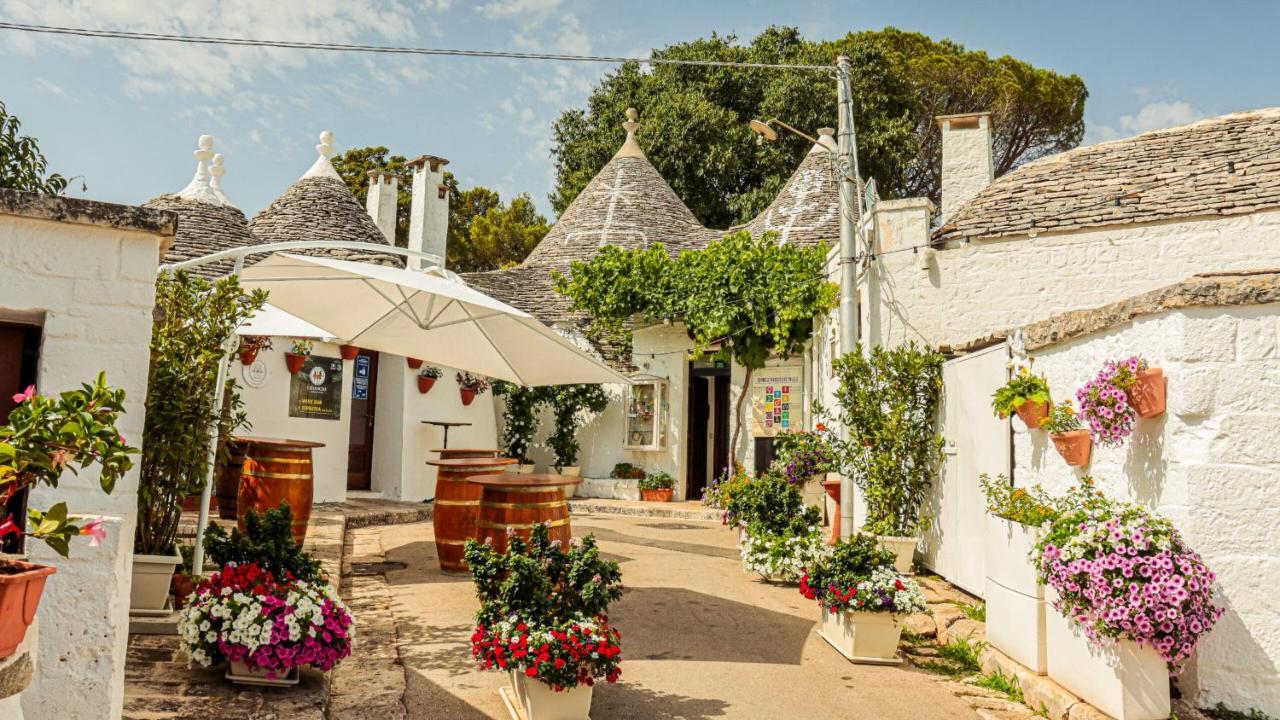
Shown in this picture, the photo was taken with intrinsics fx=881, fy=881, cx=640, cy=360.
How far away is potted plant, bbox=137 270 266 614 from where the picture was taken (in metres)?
5.23

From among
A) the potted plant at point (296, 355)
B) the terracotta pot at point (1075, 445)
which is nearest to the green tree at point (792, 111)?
the potted plant at point (296, 355)

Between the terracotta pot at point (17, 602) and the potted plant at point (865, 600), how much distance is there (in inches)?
185

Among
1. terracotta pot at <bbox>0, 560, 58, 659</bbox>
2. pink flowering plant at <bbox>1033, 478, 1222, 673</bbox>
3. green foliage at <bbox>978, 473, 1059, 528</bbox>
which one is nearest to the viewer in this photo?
terracotta pot at <bbox>0, 560, 58, 659</bbox>

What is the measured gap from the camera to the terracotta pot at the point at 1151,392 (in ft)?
14.4

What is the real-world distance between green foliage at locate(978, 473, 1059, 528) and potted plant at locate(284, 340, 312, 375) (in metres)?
9.64

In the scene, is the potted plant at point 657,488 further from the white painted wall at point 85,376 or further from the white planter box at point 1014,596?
the white painted wall at point 85,376

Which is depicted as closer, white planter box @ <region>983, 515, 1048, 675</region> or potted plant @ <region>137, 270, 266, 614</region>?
white planter box @ <region>983, 515, 1048, 675</region>

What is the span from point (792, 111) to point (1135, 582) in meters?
21.8

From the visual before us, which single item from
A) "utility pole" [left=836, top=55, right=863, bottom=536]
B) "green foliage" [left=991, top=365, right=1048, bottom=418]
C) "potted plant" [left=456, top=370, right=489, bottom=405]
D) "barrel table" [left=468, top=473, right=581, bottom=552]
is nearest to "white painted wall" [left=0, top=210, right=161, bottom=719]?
"barrel table" [left=468, top=473, right=581, bottom=552]

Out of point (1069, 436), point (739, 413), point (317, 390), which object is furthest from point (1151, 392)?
Answer: point (317, 390)

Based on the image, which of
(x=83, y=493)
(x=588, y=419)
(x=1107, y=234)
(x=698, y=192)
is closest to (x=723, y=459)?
(x=588, y=419)

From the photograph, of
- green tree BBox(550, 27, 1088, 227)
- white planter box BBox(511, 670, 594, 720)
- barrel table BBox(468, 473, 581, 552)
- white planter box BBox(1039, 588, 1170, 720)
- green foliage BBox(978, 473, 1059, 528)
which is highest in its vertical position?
green tree BBox(550, 27, 1088, 227)

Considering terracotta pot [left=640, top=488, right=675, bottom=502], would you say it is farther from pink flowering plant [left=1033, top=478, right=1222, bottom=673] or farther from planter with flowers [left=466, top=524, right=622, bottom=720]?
pink flowering plant [left=1033, top=478, right=1222, bottom=673]

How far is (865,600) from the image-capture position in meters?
5.73
